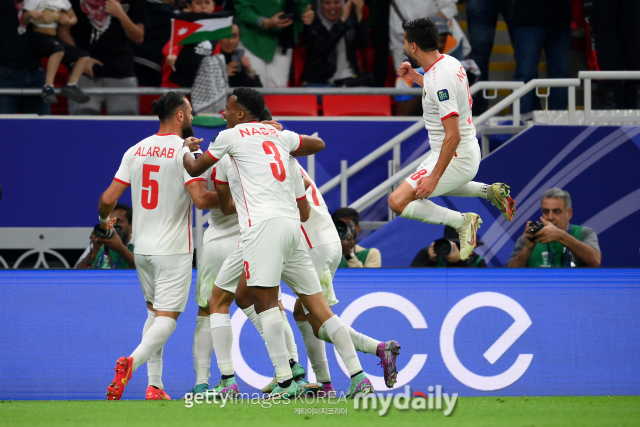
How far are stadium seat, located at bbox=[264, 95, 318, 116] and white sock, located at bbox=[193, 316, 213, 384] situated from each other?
4396mm

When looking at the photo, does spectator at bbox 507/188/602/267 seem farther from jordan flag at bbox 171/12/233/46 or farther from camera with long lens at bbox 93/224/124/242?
jordan flag at bbox 171/12/233/46

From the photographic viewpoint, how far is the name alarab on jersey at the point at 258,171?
220 inches

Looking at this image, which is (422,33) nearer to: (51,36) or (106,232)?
(106,232)

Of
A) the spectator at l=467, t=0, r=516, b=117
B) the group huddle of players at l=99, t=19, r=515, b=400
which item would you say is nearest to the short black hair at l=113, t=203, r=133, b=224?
the group huddle of players at l=99, t=19, r=515, b=400

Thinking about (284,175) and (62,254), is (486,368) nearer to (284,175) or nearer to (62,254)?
(284,175)

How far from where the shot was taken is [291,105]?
34.5 ft

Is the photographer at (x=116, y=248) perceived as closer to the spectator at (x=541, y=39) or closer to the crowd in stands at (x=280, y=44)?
the crowd in stands at (x=280, y=44)

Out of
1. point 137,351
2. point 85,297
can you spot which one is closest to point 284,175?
point 137,351

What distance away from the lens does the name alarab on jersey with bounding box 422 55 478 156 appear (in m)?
5.98

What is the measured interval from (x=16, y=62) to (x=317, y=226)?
5.37 m

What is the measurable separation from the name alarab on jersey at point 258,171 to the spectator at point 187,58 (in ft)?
14.6

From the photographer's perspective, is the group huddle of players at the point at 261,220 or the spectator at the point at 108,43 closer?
the group huddle of players at the point at 261,220

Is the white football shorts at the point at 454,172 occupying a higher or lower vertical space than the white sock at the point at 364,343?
higher

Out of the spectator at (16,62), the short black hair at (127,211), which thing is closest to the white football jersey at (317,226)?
the short black hair at (127,211)
